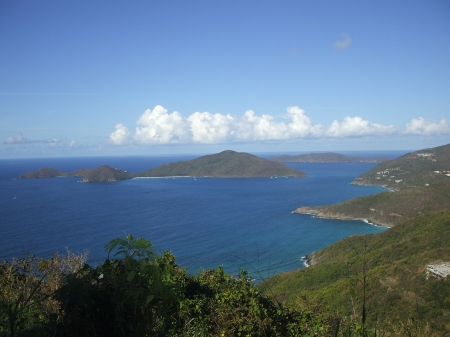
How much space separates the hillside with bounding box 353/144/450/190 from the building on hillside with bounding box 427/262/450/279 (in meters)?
70.8

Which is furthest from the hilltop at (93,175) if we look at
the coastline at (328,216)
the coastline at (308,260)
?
the coastline at (308,260)

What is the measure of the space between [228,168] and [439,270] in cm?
12077

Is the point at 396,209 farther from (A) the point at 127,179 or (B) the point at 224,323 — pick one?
(A) the point at 127,179

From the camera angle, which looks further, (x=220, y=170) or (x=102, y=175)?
(x=220, y=170)

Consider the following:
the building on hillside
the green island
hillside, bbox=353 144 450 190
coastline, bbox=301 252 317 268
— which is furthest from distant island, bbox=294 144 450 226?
the green island

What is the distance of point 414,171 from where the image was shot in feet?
316

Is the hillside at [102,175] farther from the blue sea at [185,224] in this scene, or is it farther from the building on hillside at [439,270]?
the building on hillside at [439,270]

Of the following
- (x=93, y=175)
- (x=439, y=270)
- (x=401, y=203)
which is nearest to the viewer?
(x=439, y=270)

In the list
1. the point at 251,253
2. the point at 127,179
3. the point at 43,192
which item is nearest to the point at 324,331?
the point at 251,253

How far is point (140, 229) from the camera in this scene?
49.2 meters

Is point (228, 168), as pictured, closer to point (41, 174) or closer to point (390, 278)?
point (41, 174)

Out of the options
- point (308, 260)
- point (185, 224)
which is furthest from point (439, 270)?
point (185, 224)

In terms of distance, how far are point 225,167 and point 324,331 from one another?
138 metres

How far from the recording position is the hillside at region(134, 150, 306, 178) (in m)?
136
